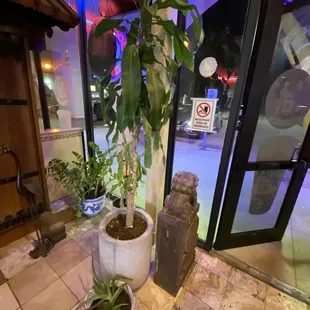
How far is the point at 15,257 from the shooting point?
142 cm

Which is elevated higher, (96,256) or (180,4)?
(180,4)

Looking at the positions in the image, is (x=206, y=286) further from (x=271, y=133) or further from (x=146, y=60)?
(x=146, y=60)

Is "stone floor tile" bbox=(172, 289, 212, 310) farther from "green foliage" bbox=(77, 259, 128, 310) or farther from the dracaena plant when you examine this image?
the dracaena plant

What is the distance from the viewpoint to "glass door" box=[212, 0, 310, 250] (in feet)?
3.74

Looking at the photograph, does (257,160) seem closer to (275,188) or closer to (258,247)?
(275,188)

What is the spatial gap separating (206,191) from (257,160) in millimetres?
1137

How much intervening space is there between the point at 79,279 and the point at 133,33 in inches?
64.9

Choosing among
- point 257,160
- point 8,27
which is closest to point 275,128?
point 257,160

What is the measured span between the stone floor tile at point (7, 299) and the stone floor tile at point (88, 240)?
0.52 metres

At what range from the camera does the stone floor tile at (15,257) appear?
1325 mm

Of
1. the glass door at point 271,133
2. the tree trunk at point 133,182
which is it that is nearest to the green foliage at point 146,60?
the tree trunk at point 133,182

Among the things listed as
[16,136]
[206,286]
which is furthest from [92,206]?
[206,286]

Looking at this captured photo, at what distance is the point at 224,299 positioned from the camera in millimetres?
1220

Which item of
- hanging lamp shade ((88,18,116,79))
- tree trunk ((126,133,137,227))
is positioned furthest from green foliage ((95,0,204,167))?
hanging lamp shade ((88,18,116,79))
